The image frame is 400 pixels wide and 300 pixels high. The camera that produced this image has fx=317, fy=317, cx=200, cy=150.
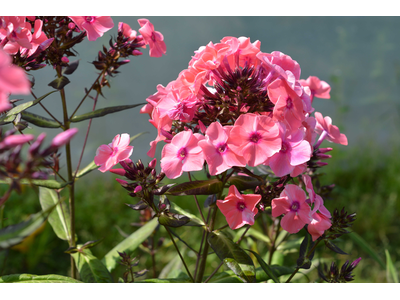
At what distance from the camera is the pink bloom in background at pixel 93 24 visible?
0.77m

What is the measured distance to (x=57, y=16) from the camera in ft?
2.66

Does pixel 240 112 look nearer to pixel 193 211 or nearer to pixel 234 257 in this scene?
pixel 234 257

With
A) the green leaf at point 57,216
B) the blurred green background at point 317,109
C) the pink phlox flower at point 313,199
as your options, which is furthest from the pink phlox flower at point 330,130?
the blurred green background at point 317,109

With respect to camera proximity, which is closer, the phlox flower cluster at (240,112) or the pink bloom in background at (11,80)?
the pink bloom in background at (11,80)

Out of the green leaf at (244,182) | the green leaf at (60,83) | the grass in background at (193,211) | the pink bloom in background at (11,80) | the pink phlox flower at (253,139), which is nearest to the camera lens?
the pink bloom in background at (11,80)

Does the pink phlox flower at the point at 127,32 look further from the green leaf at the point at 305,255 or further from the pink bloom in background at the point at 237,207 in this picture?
the green leaf at the point at 305,255

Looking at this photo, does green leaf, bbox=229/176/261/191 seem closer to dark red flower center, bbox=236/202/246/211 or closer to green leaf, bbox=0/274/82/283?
dark red flower center, bbox=236/202/246/211

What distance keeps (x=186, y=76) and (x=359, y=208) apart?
1853mm

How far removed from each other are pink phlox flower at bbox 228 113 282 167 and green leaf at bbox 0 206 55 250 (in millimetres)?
332

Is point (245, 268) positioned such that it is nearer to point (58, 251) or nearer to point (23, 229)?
point (23, 229)

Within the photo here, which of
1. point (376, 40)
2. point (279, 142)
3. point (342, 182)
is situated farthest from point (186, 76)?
point (376, 40)

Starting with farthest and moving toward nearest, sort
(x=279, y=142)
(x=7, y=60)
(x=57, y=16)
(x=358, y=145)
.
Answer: (x=358, y=145) → (x=57, y=16) → (x=279, y=142) → (x=7, y=60)

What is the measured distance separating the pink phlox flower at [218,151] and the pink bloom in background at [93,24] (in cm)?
41

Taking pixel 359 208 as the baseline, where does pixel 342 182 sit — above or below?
above
